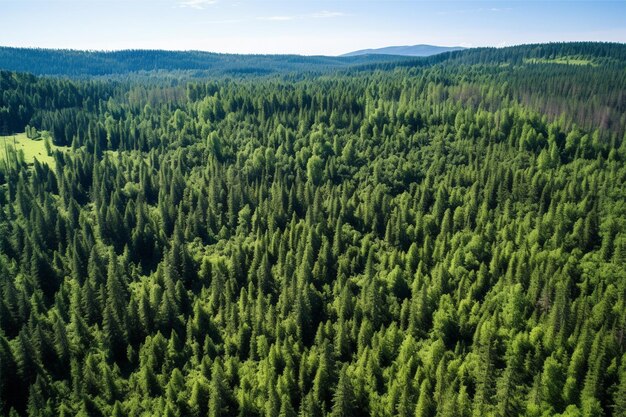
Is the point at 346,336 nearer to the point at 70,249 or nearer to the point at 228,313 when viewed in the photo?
the point at 228,313

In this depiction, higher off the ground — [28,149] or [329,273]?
[28,149]

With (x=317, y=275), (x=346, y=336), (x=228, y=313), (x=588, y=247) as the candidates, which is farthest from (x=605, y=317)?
(x=228, y=313)

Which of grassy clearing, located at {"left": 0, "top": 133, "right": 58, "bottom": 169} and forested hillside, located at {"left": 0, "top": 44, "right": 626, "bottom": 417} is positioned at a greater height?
grassy clearing, located at {"left": 0, "top": 133, "right": 58, "bottom": 169}

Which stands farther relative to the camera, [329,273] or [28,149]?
[28,149]

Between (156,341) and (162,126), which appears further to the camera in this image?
(162,126)

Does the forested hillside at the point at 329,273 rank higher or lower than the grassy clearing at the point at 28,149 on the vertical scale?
lower
